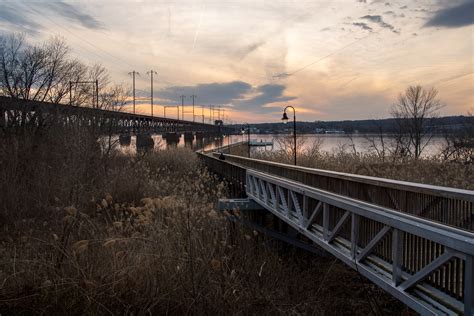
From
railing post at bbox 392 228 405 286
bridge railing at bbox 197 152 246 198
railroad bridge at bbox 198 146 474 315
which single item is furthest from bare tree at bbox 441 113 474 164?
railing post at bbox 392 228 405 286

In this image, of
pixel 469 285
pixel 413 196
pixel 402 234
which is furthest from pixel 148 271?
pixel 413 196

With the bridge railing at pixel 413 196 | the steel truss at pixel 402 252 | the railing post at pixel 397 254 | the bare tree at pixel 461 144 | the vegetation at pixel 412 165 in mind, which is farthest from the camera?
the bare tree at pixel 461 144

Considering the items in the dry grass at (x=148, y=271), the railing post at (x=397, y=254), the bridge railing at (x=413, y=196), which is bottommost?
the dry grass at (x=148, y=271)

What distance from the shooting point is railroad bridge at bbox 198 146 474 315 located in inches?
155


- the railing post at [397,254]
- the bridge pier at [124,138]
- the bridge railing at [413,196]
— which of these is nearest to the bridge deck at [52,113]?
the bridge railing at [413,196]

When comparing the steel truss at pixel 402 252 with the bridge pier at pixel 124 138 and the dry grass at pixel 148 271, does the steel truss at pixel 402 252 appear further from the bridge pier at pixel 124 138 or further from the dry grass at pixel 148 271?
the bridge pier at pixel 124 138

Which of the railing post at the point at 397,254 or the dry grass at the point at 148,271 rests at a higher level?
the railing post at the point at 397,254

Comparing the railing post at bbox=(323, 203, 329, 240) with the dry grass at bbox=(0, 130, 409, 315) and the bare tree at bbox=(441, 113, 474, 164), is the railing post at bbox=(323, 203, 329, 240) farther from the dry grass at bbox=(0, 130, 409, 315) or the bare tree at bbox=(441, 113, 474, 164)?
the bare tree at bbox=(441, 113, 474, 164)

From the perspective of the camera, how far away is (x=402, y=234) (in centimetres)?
473

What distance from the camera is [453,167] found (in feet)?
50.8

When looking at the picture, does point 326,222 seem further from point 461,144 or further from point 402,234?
point 461,144

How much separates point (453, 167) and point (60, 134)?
17.7m

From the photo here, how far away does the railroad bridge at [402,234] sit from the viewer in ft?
12.9

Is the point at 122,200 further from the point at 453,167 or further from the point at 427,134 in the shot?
the point at 427,134
